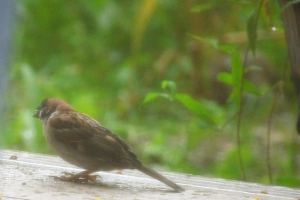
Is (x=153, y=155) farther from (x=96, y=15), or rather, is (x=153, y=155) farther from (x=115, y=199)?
(x=115, y=199)

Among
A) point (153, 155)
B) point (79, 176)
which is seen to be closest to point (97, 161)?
point (79, 176)

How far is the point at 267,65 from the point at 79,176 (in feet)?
13.2

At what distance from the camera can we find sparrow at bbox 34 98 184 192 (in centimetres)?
270

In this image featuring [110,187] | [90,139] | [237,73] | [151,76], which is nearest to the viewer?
[110,187]

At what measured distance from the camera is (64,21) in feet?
19.7

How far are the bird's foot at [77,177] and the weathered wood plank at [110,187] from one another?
0.03m

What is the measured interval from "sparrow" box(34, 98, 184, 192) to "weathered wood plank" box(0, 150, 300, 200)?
0.21ft

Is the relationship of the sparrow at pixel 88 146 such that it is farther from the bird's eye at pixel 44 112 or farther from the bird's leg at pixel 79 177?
the bird's eye at pixel 44 112

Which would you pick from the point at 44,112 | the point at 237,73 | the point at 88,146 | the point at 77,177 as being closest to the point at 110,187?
the point at 77,177

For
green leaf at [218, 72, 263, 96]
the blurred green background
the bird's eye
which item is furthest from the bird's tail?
the blurred green background

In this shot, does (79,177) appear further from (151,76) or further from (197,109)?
(151,76)

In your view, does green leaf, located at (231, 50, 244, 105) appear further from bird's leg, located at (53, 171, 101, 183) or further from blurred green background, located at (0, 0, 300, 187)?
blurred green background, located at (0, 0, 300, 187)

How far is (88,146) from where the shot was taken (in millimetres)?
2771

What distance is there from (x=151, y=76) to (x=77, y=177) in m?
3.26
